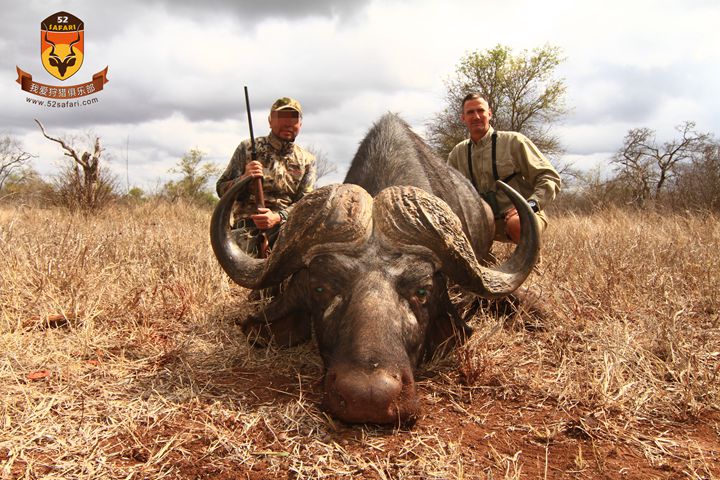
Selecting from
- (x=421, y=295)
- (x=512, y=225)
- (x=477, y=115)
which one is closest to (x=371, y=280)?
(x=421, y=295)

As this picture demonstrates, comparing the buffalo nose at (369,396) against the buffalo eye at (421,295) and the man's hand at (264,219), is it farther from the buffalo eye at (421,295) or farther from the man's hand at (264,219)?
the man's hand at (264,219)

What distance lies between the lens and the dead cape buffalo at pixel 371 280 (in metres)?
2.26

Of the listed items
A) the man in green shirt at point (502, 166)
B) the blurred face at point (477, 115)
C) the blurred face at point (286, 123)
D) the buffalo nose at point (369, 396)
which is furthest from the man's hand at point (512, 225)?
the buffalo nose at point (369, 396)

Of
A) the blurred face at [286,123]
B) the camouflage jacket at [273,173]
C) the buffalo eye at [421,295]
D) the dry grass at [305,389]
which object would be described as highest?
the blurred face at [286,123]

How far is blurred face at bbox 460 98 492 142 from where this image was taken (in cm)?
595

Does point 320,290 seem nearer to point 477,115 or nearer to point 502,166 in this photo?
point 502,166

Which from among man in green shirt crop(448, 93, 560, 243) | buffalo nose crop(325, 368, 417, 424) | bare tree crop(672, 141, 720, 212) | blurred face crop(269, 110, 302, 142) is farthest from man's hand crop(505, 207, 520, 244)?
bare tree crop(672, 141, 720, 212)

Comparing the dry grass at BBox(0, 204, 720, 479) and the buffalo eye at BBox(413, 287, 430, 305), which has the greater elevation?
the buffalo eye at BBox(413, 287, 430, 305)

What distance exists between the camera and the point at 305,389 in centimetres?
285

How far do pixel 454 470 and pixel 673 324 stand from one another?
221 centimetres

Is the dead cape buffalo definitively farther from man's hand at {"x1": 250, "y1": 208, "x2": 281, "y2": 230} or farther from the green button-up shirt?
the green button-up shirt

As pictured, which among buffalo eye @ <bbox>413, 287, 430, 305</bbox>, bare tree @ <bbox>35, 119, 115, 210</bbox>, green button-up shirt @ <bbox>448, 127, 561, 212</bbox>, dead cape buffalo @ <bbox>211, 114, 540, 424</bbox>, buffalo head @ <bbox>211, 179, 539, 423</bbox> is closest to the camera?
dead cape buffalo @ <bbox>211, 114, 540, 424</bbox>

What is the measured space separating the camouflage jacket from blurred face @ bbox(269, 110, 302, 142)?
0.26 feet

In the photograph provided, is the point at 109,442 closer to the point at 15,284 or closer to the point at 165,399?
the point at 165,399
